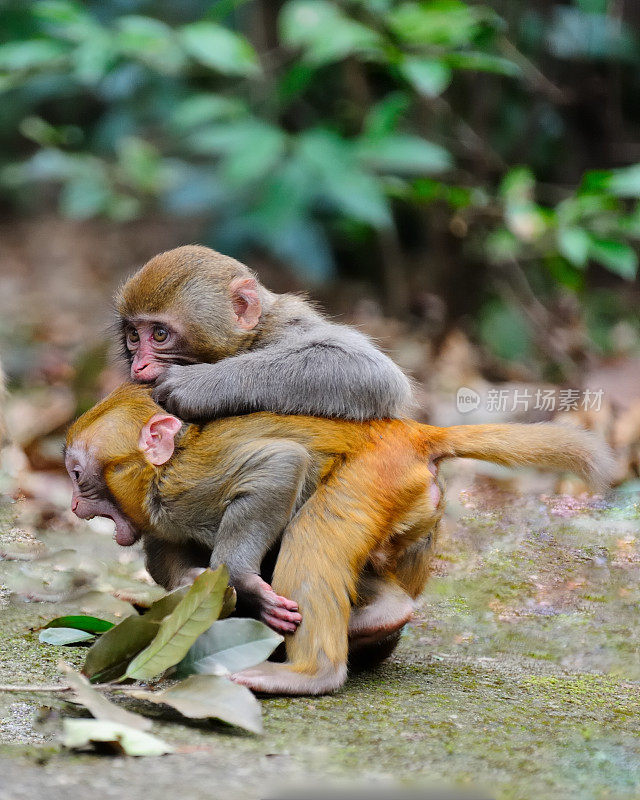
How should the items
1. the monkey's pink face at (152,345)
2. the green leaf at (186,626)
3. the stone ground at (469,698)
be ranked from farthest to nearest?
the monkey's pink face at (152,345) → the green leaf at (186,626) → the stone ground at (469,698)

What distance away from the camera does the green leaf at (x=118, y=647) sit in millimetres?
2959

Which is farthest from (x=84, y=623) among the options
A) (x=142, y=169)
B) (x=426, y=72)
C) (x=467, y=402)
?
(x=142, y=169)

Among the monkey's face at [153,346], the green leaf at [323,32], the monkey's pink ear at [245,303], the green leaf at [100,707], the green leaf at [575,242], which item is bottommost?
the green leaf at [100,707]

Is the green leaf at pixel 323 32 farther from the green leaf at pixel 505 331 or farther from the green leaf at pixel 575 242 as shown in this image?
the green leaf at pixel 505 331

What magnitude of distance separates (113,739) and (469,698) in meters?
1.26

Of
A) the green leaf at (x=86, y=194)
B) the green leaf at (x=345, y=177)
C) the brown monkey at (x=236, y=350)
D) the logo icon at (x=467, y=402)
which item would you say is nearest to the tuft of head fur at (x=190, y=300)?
the brown monkey at (x=236, y=350)

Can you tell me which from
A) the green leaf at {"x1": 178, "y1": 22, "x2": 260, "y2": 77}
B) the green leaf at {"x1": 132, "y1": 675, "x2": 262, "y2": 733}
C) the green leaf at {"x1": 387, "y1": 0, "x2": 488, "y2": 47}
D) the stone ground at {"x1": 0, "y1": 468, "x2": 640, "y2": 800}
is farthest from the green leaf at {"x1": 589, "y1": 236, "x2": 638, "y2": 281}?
the green leaf at {"x1": 132, "y1": 675, "x2": 262, "y2": 733}

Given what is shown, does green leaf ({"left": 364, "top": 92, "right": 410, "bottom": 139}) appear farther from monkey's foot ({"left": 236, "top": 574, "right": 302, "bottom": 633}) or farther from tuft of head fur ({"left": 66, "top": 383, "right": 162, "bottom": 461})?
monkey's foot ({"left": 236, "top": 574, "right": 302, "bottom": 633})

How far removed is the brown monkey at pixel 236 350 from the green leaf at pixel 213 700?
3.57 feet

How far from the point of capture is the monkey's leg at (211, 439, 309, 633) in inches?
127

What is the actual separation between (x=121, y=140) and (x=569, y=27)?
4.69 m

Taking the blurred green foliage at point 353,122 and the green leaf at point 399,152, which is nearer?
the blurred green foliage at point 353,122

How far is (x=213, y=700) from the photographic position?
272 centimetres

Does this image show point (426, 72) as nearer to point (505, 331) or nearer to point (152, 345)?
point (505, 331)
